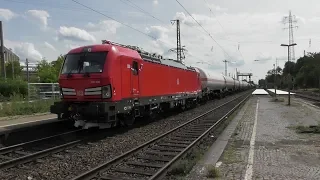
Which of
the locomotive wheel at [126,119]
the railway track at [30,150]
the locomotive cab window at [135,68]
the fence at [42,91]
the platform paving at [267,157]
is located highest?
the locomotive cab window at [135,68]

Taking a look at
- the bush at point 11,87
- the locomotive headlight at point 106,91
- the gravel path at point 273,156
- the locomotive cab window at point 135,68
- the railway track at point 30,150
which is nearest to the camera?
the gravel path at point 273,156

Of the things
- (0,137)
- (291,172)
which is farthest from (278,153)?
(0,137)

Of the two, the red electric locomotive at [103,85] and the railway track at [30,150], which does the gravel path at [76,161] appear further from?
the red electric locomotive at [103,85]

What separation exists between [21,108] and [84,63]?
8831mm

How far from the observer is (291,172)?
7.59 m

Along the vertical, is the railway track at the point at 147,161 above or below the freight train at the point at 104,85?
below

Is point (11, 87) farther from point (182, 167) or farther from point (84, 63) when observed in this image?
point (182, 167)

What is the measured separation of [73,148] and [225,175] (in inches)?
195

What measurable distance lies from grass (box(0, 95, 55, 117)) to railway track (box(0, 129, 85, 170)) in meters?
7.62

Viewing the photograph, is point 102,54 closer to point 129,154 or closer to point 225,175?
point 129,154

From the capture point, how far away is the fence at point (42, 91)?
81.9ft

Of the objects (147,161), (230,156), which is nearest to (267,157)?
(230,156)

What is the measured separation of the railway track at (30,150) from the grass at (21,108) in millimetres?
7617

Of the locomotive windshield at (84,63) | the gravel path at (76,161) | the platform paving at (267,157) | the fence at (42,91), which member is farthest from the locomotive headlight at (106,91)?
the fence at (42,91)
